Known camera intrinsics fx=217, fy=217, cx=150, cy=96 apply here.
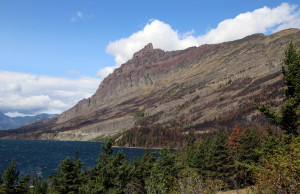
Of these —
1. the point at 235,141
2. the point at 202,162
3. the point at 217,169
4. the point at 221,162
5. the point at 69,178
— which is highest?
the point at 235,141

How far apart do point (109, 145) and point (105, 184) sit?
12.7 meters

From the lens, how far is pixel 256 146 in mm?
49375

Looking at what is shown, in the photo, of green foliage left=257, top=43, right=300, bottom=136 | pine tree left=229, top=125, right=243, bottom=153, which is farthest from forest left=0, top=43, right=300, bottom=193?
pine tree left=229, top=125, right=243, bottom=153

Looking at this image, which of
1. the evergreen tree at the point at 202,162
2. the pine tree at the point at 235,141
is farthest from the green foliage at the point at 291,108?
the pine tree at the point at 235,141

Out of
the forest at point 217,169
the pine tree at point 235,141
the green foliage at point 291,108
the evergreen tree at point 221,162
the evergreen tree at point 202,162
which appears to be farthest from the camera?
the pine tree at point 235,141

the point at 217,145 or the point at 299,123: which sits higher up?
the point at 299,123

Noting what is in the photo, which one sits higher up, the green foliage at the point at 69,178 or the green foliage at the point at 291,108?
the green foliage at the point at 291,108

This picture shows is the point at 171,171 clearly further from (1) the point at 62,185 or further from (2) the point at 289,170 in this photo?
(2) the point at 289,170

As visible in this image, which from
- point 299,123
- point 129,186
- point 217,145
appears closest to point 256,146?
point 217,145

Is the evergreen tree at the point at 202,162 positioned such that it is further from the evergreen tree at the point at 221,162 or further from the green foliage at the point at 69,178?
the green foliage at the point at 69,178

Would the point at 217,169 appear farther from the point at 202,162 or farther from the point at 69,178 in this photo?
the point at 69,178

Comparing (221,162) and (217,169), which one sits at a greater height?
(221,162)

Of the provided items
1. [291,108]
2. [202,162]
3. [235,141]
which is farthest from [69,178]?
[235,141]

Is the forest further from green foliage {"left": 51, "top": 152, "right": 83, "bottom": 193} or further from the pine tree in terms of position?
the pine tree
